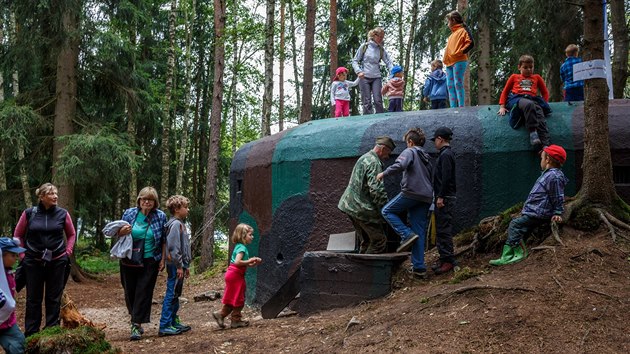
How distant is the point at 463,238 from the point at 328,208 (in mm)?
2002

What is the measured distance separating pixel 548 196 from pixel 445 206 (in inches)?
42.7

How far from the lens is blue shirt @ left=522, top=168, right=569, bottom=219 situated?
6133 mm

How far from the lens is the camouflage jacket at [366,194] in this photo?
701 centimetres

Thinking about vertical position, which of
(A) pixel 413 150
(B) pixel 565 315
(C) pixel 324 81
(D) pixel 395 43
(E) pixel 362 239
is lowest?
(B) pixel 565 315

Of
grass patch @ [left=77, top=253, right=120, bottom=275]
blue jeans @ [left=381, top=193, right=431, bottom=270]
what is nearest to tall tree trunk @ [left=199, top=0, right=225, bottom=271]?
grass patch @ [left=77, top=253, right=120, bottom=275]

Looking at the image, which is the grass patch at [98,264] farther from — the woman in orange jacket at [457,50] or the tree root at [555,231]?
the tree root at [555,231]

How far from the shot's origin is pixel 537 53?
13242 mm

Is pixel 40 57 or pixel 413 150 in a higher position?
pixel 40 57

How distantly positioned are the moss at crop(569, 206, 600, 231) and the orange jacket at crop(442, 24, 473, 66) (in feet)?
10.5

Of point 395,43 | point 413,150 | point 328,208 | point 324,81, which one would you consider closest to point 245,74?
point 324,81

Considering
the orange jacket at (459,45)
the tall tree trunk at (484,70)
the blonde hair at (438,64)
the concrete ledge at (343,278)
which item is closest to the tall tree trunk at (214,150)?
the tall tree trunk at (484,70)

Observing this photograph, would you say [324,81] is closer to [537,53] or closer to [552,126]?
[537,53]

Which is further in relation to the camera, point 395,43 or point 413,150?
point 395,43

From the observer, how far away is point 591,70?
6.15 m
